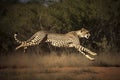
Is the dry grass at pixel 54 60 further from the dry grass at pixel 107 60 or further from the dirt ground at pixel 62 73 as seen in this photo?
the dirt ground at pixel 62 73

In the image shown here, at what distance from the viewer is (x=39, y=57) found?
25.3 feet

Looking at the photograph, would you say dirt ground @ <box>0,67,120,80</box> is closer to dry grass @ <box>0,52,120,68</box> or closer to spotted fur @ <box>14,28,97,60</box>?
dry grass @ <box>0,52,120,68</box>

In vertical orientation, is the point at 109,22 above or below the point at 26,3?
below

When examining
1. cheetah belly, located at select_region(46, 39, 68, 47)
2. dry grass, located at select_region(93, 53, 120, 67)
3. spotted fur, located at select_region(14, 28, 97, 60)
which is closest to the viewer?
dry grass, located at select_region(93, 53, 120, 67)

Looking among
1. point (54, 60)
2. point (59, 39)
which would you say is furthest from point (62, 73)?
point (59, 39)

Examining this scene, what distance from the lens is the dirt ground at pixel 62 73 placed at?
5.81 meters

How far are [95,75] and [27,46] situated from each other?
2.52m

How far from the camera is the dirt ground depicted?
229 inches

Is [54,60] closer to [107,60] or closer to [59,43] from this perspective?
[59,43]

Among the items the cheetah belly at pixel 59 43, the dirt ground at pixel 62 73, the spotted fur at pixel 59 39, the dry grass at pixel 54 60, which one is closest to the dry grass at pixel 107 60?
the dry grass at pixel 54 60

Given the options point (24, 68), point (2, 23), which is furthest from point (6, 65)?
point (2, 23)

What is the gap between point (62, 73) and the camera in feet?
20.4

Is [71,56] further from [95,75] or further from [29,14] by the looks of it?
[29,14]

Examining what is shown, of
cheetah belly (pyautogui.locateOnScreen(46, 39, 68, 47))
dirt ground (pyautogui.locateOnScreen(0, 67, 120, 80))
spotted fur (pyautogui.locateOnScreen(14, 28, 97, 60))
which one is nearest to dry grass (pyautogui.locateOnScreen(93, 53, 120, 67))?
dirt ground (pyautogui.locateOnScreen(0, 67, 120, 80))
